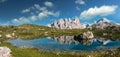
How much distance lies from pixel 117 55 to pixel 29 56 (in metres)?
21.4

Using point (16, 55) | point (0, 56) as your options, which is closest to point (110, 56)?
point (16, 55)

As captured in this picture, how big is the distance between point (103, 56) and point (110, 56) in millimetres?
2155

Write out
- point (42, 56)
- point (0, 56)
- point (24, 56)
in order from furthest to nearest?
→ 1. point (42, 56)
2. point (24, 56)
3. point (0, 56)

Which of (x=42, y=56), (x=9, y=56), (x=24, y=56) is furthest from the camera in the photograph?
(x=42, y=56)

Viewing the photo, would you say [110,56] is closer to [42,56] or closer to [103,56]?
[103,56]

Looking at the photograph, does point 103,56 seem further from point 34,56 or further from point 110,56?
point 34,56

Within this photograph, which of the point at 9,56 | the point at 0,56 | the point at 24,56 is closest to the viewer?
the point at 0,56

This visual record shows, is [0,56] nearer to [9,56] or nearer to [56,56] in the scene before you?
[9,56]

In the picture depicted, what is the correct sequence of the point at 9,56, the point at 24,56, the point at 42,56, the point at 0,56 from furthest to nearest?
the point at 42,56 → the point at 24,56 → the point at 9,56 → the point at 0,56

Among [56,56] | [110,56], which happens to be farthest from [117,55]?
[56,56]

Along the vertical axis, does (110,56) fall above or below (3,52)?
below

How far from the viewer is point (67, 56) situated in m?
55.6

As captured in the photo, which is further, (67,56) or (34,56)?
(67,56)

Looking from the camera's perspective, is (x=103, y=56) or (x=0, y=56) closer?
(x=0, y=56)
